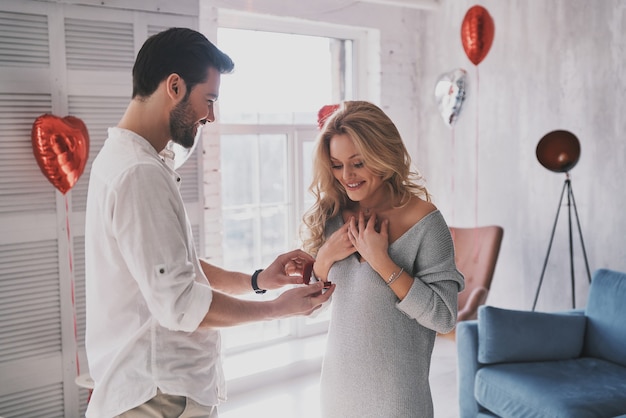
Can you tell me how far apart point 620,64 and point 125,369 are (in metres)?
3.41

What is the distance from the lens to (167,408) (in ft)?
4.90

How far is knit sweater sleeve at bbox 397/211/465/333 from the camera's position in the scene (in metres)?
1.66

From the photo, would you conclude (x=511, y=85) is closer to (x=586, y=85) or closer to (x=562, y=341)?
(x=586, y=85)

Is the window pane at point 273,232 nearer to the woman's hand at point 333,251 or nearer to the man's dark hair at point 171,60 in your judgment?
the woman's hand at point 333,251

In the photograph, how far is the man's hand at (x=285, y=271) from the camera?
194 cm

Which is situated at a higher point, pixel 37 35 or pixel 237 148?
pixel 37 35

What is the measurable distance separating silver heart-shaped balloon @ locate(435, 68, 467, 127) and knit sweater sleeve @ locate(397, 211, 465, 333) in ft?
9.16

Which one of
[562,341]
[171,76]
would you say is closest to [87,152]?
[171,76]

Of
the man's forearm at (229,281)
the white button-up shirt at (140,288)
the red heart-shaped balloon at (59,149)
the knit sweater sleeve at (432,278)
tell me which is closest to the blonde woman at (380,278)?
the knit sweater sleeve at (432,278)

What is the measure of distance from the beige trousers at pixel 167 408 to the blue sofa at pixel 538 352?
5.98ft

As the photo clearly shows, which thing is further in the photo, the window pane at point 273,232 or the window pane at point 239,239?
the window pane at point 273,232

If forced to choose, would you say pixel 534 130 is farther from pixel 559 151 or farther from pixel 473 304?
pixel 473 304

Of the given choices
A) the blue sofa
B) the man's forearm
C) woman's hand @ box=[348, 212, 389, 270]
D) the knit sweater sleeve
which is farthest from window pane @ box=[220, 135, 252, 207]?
the knit sweater sleeve

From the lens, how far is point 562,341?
3.21 meters
